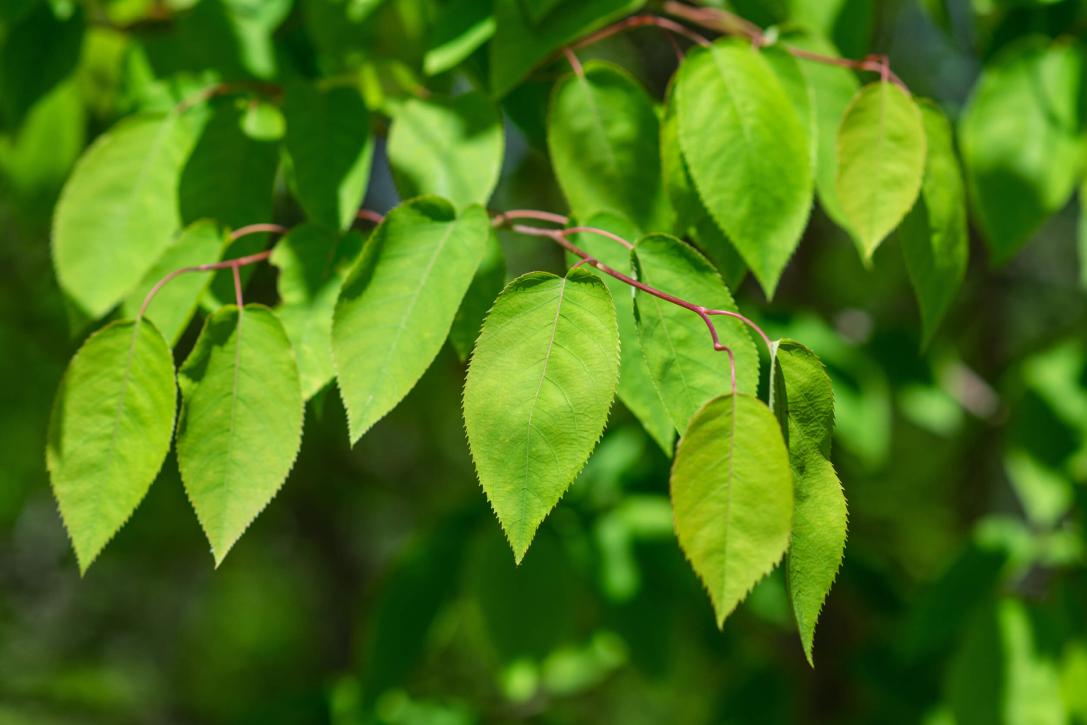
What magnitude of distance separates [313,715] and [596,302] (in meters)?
1.55

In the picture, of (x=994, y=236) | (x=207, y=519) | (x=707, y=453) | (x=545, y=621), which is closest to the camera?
(x=707, y=453)

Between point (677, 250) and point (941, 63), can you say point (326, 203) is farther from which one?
point (941, 63)

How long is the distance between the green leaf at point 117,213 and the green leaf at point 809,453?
2.41ft

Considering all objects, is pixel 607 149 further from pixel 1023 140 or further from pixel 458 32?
pixel 1023 140

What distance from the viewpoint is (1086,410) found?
1682mm

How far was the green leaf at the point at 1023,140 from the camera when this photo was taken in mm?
1214

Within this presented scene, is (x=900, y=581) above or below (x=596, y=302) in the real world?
below

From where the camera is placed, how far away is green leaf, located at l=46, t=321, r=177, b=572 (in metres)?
0.81

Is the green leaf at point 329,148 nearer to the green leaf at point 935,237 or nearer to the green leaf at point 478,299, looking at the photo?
the green leaf at point 478,299

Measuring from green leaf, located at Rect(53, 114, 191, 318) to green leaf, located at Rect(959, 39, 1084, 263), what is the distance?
39.3 inches

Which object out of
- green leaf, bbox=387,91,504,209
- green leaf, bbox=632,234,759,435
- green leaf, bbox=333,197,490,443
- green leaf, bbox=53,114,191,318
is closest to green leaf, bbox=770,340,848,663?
green leaf, bbox=632,234,759,435

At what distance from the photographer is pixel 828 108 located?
1110 mm

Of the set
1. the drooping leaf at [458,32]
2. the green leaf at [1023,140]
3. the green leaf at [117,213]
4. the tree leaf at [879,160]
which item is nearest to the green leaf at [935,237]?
the tree leaf at [879,160]

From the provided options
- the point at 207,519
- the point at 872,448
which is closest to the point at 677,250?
the point at 207,519
